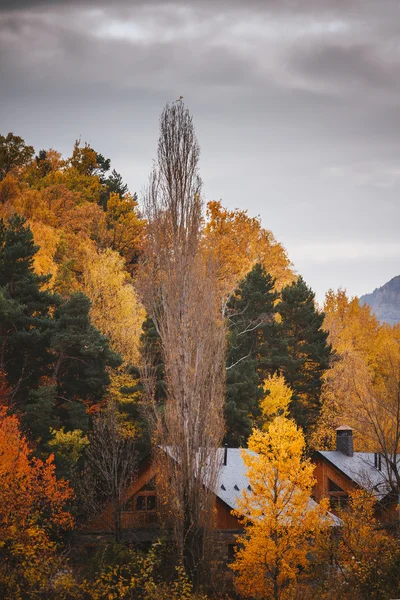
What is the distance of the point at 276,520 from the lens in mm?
21531

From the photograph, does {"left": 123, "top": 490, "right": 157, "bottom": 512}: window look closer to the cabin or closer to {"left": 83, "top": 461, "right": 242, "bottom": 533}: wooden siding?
the cabin

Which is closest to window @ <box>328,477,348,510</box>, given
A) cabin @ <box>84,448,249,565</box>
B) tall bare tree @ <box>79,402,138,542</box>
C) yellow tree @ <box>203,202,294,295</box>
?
cabin @ <box>84,448,249,565</box>

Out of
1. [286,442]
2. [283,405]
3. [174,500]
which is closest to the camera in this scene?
[174,500]

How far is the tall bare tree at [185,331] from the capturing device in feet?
57.6

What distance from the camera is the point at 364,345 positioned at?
51531mm

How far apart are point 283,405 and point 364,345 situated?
18.0 m

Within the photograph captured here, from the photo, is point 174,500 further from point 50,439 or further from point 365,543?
point 50,439

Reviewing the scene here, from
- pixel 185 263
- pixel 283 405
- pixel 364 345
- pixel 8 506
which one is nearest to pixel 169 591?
pixel 8 506

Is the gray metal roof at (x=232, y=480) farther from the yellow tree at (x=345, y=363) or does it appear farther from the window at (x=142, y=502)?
the yellow tree at (x=345, y=363)

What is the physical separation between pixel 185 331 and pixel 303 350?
22.5 metres

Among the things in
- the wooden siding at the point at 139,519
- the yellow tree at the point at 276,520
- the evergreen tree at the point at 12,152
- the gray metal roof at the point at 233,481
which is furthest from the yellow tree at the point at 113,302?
the yellow tree at the point at 276,520

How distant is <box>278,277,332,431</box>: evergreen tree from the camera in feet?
127

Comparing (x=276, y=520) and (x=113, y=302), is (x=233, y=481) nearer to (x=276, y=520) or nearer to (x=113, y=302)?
(x=276, y=520)

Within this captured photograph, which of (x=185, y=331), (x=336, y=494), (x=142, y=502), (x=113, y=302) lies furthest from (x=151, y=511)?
(x=113, y=302)
